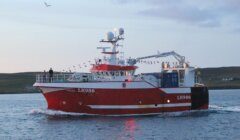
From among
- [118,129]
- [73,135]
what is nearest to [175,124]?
[118,129]

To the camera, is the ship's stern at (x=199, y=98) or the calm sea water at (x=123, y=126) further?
the ship's stern at (x=199, y=98)

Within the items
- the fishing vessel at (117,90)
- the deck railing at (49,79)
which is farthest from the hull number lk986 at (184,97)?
the deck railing at (49,79)

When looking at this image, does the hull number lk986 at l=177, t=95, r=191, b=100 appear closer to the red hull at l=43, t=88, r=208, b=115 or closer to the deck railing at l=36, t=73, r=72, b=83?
the red hull at l=43, t=88, r=208, b=115

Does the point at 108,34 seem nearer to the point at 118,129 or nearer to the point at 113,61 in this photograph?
the point at 113,61

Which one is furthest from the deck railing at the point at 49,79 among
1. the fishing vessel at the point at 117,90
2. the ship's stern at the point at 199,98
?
the ship's stern at the point at 199,98

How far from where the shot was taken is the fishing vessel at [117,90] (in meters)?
60.9

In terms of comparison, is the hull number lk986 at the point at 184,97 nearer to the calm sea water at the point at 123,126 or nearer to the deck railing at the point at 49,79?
the calm sea water at the point at 123,126

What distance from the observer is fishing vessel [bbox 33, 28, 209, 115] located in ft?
200

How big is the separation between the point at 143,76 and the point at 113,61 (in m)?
4.09

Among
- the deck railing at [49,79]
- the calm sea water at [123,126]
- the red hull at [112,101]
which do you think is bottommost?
the calm sea water at [123,126]

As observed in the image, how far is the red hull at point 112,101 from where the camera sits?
60969mm

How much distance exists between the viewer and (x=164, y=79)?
64562mm

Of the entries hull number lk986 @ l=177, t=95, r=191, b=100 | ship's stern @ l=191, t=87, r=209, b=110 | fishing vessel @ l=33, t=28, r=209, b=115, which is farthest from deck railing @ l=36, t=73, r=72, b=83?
ship's stern @ l=191, t=87, r=209, b=110

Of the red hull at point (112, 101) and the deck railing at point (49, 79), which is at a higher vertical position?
the deck railing at point (49, 79)
